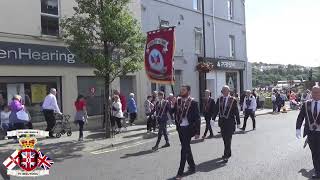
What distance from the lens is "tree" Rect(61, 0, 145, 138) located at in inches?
584

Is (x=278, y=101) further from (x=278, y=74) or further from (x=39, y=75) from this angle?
(x=278, y=74)

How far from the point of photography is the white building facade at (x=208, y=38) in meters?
24.7

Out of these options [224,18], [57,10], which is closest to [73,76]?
[57,10]

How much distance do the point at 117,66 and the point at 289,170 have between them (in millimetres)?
7665

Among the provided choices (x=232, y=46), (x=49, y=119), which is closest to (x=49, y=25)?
(x=49, y=119)

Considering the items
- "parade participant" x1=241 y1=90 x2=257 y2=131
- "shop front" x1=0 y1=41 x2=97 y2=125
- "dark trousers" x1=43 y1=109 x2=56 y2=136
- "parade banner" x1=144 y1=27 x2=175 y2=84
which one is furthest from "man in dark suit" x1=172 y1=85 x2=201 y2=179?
"parade participant" x1=241 y1=90 x2=257 y2=131

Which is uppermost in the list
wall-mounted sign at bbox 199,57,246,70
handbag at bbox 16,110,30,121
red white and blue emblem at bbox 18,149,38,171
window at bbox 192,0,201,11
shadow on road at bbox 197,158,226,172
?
window at bbox 192,0,201,11

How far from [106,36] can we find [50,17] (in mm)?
3892

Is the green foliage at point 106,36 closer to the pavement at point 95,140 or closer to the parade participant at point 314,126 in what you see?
the pavement at point 95,140

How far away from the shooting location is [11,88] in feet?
53.2

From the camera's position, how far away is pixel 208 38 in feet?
93.7

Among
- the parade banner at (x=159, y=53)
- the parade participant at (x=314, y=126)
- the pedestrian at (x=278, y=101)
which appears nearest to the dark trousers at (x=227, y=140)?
the parade participant at (x=314, y=126)

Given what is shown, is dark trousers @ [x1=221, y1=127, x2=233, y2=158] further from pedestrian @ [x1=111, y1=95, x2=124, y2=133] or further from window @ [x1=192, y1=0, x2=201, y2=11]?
window @ [x1=192, y1=0, x2=201, y2=11]

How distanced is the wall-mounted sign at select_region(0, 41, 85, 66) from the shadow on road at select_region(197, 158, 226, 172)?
845 centimetres
